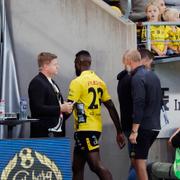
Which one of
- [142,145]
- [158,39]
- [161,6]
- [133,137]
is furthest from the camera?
[161,6]

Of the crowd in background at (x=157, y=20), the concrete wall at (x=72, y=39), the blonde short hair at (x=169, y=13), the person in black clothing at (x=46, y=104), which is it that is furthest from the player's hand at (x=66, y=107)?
the blonde short hair at (x=169, y=13)

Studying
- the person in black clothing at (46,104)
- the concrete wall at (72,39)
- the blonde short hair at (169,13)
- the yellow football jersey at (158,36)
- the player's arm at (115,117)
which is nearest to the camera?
the person in black clothing at (46,104)

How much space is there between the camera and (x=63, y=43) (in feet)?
31.2

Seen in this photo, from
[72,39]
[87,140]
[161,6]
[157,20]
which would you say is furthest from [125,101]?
[161,6]

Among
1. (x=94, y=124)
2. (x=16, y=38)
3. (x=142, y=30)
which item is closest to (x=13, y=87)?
(x=16, y=38)

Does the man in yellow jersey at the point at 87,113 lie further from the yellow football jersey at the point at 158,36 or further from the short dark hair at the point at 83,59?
the yellow football jersey at the point at 158,36

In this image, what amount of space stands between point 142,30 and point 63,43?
1.33 meters

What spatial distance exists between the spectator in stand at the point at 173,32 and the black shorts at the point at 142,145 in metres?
2.15

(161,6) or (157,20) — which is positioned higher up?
(161,6)

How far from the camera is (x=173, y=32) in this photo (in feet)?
34.0

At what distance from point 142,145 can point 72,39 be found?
189 centimetres

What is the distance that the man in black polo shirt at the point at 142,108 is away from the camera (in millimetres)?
8469

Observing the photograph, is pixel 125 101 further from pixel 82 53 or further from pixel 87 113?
pixel 82 53

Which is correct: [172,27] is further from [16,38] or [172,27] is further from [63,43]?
[16,38]
